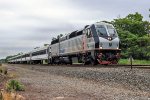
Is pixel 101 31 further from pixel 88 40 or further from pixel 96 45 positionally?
pixel 96 45

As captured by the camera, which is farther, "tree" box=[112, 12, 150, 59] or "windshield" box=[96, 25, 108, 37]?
"tree" box=[112, 12, 150, 59]

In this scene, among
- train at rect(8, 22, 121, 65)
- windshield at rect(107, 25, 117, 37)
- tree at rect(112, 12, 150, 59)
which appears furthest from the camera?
tree at rect(112, 12, 150, 59)

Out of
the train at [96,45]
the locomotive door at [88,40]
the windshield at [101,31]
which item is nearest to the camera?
the train at [96,45]

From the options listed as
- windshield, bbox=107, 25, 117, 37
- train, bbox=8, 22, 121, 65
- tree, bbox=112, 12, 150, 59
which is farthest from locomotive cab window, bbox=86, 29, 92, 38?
tree, bbox=112, 12, 150, 59

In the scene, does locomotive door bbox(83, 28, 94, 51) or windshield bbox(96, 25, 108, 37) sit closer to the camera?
windshield bbox(96, 25, 108, 37)

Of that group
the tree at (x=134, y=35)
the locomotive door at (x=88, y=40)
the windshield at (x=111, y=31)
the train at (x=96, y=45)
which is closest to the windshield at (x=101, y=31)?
the train at (x=96, y=45)

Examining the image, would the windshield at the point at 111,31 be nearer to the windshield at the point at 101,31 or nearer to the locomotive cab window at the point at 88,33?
the windshield at the point at 101,31

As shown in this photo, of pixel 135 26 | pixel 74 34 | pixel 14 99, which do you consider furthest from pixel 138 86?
pixel 135 26

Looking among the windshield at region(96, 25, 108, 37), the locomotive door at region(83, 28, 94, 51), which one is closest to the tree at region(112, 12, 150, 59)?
the locomotive door at region(83, 28, 94, 51)

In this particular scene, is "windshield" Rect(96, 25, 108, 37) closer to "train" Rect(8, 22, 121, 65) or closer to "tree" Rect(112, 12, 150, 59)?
"train" Rect(8, 22, 121, 65)

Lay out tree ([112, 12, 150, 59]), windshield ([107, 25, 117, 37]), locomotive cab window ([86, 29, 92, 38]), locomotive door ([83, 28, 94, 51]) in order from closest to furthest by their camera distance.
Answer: locomotive door ([83, 28, 94, 51])
windshield ([107, 25, 117, 37])
locomotive cab window ([86, 29, 92, 38])
tree ([112, 12, 150, 59])

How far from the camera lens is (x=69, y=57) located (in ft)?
126

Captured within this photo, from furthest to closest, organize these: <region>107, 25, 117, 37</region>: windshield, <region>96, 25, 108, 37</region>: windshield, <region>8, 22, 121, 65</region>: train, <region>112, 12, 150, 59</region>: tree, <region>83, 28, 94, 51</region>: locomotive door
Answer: <region>112, 12, 150, 59</region>: tree, <region>107, 25, 117, 37</region>: windshield, <region>83, 28, 94, 51</region>: locomotive door, <region>96, 25, 108, 37</region>: windshield, <region>8, 22, 121, 65</region>: train

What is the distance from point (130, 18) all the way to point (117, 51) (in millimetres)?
37976
